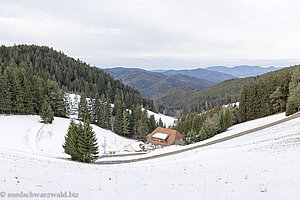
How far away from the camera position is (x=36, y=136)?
3741 centimetres

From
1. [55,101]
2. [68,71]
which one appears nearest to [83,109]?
[55,101]

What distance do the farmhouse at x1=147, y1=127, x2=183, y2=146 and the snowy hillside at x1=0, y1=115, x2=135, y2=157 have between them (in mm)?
11147

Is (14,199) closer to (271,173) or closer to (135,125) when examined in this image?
(271,173)

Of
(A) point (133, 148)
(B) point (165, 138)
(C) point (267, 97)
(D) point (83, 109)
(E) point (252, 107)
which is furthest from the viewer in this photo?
(D) point (83, 109)

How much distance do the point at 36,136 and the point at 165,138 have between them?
34103 mm

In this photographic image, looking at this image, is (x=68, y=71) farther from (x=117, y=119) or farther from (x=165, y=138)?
(x=165, y=138)

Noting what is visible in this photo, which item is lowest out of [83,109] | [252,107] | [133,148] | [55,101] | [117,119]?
[133,148]

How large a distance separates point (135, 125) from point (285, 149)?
5272 centimetres

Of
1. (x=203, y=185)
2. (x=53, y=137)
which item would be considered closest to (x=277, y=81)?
(x=203, y=185)

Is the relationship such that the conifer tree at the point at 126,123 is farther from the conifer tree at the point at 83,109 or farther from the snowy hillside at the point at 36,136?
the conifer tree at the point at 83,109

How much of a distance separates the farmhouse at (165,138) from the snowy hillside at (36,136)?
11.1 meters

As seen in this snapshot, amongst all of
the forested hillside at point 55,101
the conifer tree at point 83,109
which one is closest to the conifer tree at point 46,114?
the forested hillside at point 55,101

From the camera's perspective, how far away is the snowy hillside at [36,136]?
3207cm

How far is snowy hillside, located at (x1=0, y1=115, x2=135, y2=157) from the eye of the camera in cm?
3207
